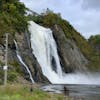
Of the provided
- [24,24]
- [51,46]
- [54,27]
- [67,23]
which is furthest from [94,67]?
[24,24]

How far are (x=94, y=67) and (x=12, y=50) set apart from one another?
63.3 meters

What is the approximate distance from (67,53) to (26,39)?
77.9 ft

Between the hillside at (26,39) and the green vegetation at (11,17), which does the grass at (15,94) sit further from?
the green vegetation at (11,17)

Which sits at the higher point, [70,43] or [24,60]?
[70,43]

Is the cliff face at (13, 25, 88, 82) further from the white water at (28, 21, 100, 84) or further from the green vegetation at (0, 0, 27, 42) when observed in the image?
the white water at (28, 21, 100, 84)

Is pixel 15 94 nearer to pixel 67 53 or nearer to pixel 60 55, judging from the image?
pixel 60 55

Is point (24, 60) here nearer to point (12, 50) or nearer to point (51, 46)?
point (12, 50)

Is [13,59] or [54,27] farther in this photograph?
[54,27]

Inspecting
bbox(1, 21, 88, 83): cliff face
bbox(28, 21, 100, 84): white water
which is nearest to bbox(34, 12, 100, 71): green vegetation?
bbox(1, 21, 88, 83): cliff face

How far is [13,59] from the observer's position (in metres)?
79.4

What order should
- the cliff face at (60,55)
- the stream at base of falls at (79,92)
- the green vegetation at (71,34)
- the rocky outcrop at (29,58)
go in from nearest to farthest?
the stream at base of falls at (79,92) < the rocky outcrop at (29,58) < the cliff face at (60,55) < the green vegetation at (71,34)

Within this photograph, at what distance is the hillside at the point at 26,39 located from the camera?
79875 mm

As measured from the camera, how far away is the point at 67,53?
112125 mm

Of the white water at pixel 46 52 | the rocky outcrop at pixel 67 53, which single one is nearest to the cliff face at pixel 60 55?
the rocky outcrop at pixel 67 53
